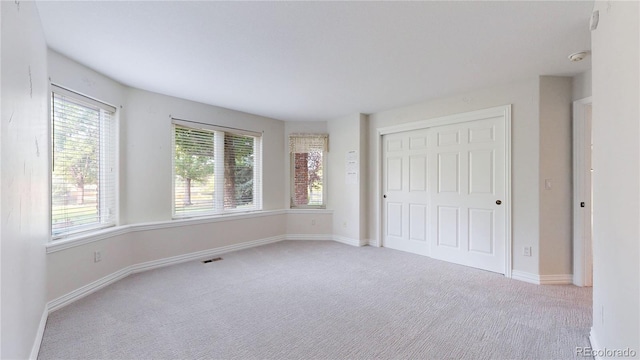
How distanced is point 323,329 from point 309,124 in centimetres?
388

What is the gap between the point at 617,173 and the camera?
1.39 m

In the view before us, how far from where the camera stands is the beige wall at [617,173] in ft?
3.91

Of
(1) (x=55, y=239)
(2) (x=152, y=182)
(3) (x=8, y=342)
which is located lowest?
(3) (x=8, y=342)

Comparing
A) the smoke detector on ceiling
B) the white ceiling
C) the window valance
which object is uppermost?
the white ceiling

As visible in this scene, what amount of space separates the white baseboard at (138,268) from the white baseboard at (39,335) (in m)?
0.10

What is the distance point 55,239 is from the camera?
254 centimetres

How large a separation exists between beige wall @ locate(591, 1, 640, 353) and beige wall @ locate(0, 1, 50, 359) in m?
2.78

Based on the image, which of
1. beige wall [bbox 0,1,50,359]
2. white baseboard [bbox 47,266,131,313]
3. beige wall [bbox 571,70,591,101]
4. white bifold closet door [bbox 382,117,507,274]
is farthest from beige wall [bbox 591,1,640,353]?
white baseboard [bbox 47,266,131,313]

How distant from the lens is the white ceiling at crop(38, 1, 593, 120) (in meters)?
1.87

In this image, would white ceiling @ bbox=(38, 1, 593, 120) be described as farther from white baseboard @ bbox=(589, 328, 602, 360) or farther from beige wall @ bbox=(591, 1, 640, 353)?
white baseboard @ bbox=(589, 328, 602, 360)

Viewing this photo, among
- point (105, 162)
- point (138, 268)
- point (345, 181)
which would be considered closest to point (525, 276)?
point (345, 181)

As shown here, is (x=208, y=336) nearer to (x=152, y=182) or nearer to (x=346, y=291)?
(x=346, y=291)

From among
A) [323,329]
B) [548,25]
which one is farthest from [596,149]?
[323,329]

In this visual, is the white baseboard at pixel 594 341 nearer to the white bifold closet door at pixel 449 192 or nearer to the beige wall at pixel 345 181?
the white bifold closet door at pixel 449 192
